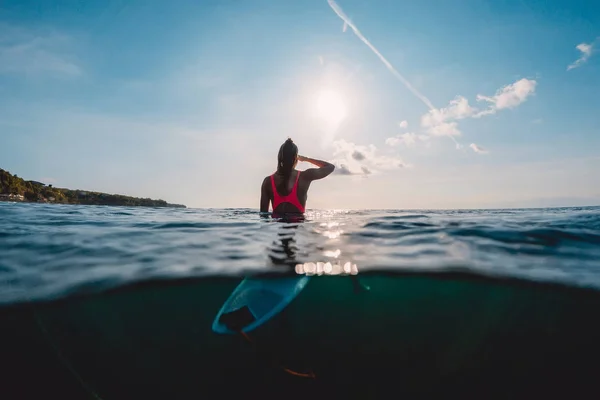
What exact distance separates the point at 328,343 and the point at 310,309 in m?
1.47

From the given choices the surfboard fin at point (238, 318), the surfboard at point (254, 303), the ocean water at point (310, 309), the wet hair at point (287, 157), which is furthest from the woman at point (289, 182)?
the surfboard fin at point (238, 318)

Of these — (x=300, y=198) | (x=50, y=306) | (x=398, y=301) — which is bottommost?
(x=398, y=301)

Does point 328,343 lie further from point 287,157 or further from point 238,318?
point 287,157

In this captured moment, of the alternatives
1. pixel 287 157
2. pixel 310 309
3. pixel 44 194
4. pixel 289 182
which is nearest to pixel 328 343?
pixel 310 309

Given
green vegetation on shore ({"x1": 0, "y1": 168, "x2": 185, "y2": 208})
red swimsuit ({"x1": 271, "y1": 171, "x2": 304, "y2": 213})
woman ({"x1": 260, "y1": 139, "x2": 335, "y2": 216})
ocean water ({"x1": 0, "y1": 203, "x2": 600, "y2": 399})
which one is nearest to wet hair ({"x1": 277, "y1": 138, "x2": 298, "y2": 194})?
woman ({"x1": 260, "y1": 139, "x2": 335, "y2": 216})

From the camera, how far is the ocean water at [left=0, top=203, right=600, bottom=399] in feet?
15.7

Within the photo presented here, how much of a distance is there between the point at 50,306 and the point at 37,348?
12.8 ft

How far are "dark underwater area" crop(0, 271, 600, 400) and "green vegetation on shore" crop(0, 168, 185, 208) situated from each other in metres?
32.6

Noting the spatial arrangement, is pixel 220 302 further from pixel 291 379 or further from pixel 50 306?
pixel 50 306

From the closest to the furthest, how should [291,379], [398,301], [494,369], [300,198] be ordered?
[291,379] → [300,198] → [398,301] → [494,369]

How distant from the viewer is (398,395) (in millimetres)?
7625

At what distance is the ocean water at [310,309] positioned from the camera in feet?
15.7

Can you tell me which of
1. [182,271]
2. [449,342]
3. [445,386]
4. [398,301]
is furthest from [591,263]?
[182,271]

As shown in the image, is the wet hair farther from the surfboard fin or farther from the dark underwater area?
the surfboard fin
